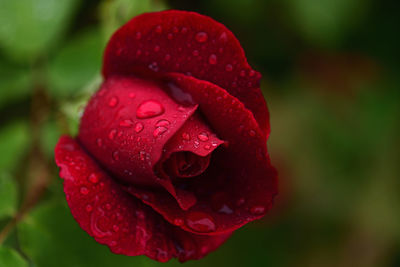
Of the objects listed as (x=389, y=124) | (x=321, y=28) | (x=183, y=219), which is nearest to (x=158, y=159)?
(x=183, y=219)

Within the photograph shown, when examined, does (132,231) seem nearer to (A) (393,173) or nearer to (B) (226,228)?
(B) (226,228)

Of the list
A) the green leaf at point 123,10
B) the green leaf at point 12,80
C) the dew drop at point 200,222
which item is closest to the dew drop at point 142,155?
the dew drop at point 200,222

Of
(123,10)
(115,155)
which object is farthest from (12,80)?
(115,155)

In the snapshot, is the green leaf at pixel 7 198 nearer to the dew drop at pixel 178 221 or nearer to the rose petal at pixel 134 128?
the rose petal at pixel 134 128

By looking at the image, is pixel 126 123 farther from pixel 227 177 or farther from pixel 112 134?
pixel 227 177

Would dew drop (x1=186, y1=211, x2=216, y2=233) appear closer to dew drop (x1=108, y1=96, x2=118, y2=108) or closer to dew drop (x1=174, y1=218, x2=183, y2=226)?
dew drop (x1=174, y1=218, x2=183, y2=226)

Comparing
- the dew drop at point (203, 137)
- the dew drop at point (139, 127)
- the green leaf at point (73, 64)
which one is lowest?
the green leaf at point (73, 64)

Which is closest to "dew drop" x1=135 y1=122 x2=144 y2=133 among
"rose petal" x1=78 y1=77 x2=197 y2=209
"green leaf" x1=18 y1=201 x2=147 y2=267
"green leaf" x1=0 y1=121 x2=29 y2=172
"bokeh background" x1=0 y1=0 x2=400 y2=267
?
"rose petal" x1=78 y1=77 x2=197 y2=209

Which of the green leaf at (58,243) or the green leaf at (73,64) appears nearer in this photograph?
the green leaf at (58,243)
